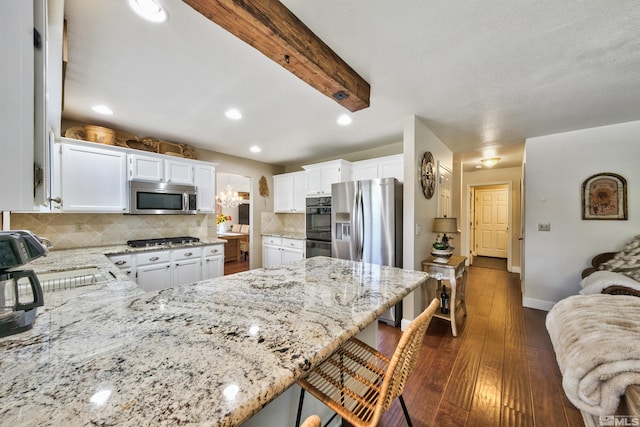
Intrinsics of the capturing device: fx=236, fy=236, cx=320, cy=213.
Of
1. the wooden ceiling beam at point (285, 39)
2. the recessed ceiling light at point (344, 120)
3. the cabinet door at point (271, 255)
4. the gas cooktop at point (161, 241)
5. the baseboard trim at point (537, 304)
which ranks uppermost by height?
the recessed ceiling light at point (344, 120)

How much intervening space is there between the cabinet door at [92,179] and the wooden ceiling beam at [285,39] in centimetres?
263

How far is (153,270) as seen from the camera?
113 inches

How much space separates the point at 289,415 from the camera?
3.47 ft

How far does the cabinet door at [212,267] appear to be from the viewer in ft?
11.1

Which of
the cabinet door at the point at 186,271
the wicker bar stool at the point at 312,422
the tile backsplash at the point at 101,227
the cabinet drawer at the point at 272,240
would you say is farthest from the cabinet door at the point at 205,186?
the wicker bar stool at the point at 312,422

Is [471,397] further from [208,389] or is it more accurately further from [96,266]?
[96,266]

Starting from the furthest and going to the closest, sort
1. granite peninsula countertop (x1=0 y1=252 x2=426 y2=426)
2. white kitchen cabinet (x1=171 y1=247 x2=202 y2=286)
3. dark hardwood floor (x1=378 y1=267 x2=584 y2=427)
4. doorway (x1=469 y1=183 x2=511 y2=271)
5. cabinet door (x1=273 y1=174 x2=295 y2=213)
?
doorway (x1=469 y1=183 x2=511 y2=271) → cabinet door (x1=273 y1=174 x2=295 y2=213) → white kitchen cabinet (x1=171 y1=247 x2=202 y2=286) → dark hardwood floor (x1=378 y1=267 x2=584 y2=427) → granite peninsula countertop (x1=0 y1=252 x2=426 y2=426)

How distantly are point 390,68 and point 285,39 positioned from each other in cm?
87

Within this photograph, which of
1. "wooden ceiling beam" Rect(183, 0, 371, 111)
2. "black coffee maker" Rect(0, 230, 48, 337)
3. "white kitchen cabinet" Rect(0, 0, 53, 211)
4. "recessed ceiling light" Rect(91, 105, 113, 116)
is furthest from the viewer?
"recessed ceiling light" Rect(91, 105, 113, 116)

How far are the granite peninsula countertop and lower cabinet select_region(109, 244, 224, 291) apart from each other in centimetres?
174

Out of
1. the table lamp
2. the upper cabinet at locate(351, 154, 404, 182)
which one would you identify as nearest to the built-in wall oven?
the upper cabinet at locate(351, 154, 404, 182)

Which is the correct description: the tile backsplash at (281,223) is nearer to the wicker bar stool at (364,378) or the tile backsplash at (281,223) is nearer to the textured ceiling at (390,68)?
the textured ceiling at (390,68)

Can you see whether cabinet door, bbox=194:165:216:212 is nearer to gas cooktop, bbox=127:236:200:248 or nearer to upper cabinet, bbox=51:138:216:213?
upper cabinet, bbox=51:138:216:213

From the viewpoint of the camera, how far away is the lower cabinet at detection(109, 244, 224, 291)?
273cm
